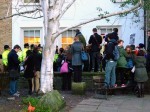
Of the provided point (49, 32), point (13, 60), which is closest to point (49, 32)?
point (49, 32)

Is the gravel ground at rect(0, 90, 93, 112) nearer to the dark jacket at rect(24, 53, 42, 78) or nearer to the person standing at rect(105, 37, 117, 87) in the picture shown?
the dark jacket at rect(24, 53, 42, 78)

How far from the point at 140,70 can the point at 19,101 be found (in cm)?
486

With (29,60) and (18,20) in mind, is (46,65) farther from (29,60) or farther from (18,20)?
(18,20)

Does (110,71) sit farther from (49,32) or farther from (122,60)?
(49,32)

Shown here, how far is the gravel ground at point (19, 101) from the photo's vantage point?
44.8 ft

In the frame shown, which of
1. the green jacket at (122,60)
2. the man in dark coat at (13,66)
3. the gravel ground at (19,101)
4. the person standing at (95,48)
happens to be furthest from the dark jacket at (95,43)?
the man in dark coat at (13,66)

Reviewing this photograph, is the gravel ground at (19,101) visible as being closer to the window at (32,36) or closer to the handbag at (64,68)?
the handbag at (64,68)

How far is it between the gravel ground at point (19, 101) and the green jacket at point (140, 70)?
1.90 metres

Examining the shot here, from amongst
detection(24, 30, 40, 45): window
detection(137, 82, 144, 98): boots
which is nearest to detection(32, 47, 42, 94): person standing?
detection(137, 82, 144, 98): boots

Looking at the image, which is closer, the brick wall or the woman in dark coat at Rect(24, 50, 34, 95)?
the woman in dark coat at Rect(24, 50, 34, 95)

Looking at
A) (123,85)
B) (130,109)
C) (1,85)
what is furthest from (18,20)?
(130,109)

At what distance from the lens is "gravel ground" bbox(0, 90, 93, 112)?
1364cm

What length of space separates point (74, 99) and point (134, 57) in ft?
10.0

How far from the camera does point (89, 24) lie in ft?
85.0
